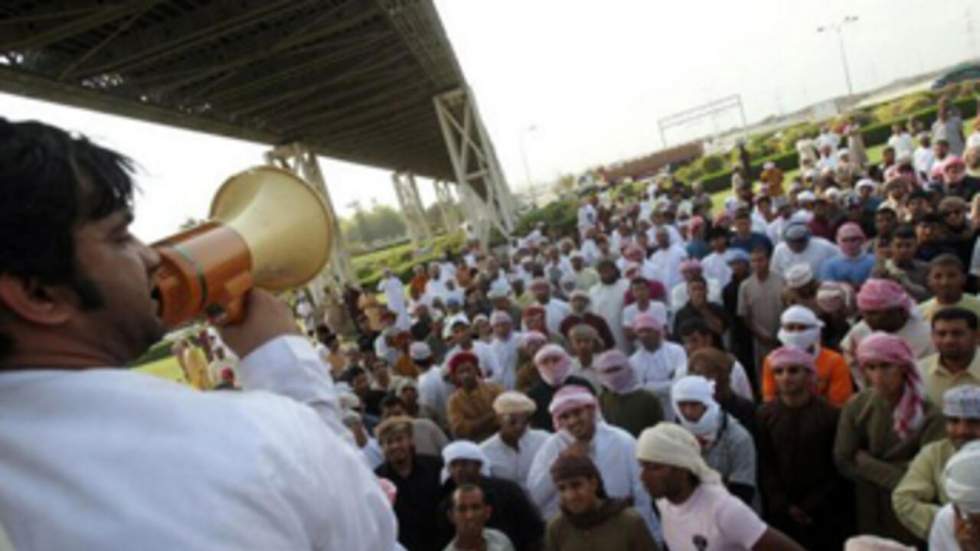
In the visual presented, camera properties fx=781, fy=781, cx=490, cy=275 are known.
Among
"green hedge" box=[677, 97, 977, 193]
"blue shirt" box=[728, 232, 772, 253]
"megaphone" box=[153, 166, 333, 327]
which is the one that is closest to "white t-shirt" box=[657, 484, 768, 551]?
"megaphone" box=[153, 166, 333, 327]

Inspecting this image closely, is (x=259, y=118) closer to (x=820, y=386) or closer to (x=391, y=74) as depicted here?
(x=391, y=74)

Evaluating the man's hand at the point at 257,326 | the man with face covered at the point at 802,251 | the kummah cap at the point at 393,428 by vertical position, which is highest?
the man's hand at the point at 257,326

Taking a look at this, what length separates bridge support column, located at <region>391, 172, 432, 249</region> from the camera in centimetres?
4231

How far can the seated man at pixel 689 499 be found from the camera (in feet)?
9.55

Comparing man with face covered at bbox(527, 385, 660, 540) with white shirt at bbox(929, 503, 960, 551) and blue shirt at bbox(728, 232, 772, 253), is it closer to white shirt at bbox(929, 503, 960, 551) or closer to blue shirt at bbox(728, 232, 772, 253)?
white shirt at bbox(929, 503, 960, 551)

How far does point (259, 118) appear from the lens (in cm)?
1570

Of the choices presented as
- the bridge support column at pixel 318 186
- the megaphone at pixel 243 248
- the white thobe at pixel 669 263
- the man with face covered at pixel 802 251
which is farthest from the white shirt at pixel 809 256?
the bridge support column at pixel 318 186

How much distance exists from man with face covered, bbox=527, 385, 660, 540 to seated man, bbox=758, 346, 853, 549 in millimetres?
645

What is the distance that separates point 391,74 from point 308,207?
49.9 ft

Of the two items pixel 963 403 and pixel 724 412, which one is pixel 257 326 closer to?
pixel 963 403

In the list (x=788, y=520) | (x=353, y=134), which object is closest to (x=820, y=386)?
(x=788, y=520)

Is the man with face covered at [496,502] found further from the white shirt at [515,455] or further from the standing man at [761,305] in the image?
the standing man at [761,305]

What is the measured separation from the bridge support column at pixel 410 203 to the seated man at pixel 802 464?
37.9 metres

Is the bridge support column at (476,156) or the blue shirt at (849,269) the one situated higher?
the bridge support column at (476,156)
